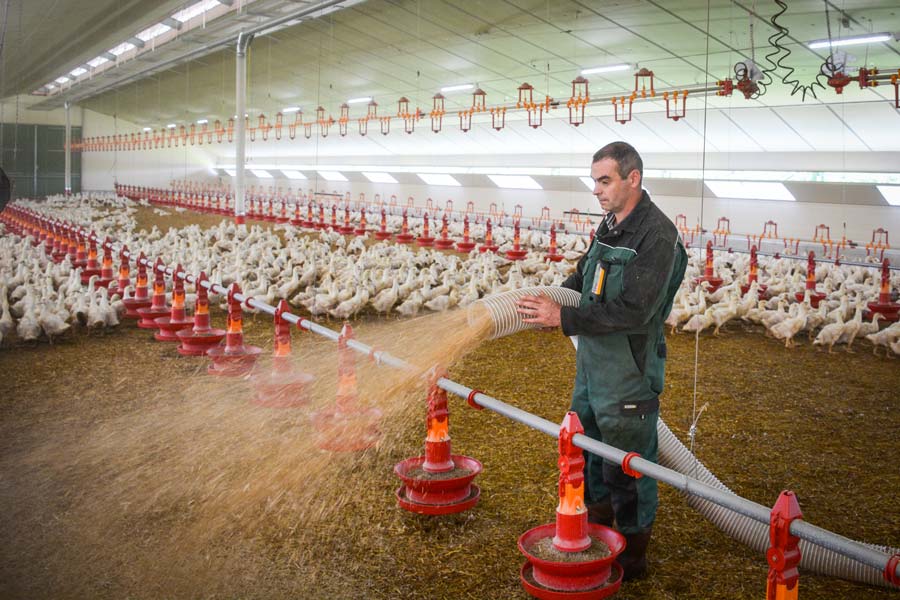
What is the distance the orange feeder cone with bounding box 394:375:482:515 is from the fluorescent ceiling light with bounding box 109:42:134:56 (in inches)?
846

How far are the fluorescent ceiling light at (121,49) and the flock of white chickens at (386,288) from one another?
886cm

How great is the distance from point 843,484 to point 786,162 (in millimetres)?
16836

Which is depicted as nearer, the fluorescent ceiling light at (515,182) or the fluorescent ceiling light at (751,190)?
the fluorescent ceiling light at (751,190)

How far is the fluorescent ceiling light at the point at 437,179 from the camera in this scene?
1220 inches

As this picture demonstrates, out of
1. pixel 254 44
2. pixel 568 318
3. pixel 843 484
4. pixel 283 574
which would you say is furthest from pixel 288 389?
pixel 254 44

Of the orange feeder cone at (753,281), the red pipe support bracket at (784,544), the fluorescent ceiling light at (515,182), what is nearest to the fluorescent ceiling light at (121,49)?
the fluorescent ceiling light at (515,182)

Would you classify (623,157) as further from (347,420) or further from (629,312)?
(347,420)

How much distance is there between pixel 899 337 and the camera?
7.81 m

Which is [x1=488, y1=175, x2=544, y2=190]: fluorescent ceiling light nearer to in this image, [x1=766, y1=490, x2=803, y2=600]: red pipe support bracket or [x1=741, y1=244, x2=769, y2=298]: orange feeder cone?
[x1=741, y1=244, x2=769, y2=298]: orange feeder cone

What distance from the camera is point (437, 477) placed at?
3.84 metres

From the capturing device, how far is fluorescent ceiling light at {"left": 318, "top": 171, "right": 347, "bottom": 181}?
38.9 m

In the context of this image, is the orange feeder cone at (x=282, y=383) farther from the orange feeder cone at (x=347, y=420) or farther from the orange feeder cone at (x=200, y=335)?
the orange feeder cone at (x=200, y=335)

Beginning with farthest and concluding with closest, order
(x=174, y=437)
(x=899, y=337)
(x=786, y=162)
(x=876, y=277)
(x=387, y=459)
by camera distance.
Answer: (x=786, y=162)
(x=876, y=277)
(x=899, y=337)
(x=174, y=437)
(x=387, y=459)

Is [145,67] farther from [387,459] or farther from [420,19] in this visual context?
[387,459]
